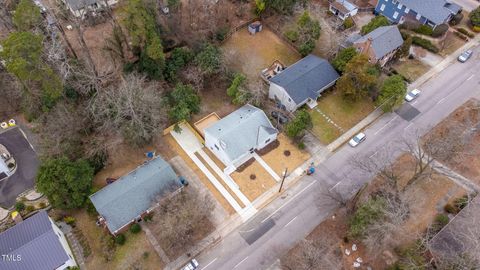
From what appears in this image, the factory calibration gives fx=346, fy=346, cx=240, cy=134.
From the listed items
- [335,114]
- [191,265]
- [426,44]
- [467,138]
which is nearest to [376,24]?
[426,44]

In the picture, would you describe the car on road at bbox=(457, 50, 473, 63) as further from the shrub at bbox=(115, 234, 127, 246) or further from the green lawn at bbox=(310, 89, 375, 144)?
the shrub at bbox=(115, 234, 127, 246)

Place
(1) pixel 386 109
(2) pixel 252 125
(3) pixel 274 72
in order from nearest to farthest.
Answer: (2) pixel 252 125
(1) pixel 386 109
(3) pixel 274 72

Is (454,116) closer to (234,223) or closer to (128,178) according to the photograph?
(234,223)

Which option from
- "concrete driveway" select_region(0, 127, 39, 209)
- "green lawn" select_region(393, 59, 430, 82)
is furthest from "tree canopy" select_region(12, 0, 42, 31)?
"green lawn" select_region(393, 59, 430, 82)

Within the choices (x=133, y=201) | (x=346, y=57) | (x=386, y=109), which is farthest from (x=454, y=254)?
(x=133, y=201)

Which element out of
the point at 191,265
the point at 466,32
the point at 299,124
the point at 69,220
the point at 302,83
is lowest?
the point at 191,265

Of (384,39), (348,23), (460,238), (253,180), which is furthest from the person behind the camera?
(348,23)

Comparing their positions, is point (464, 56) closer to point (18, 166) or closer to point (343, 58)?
point (343, 58)
